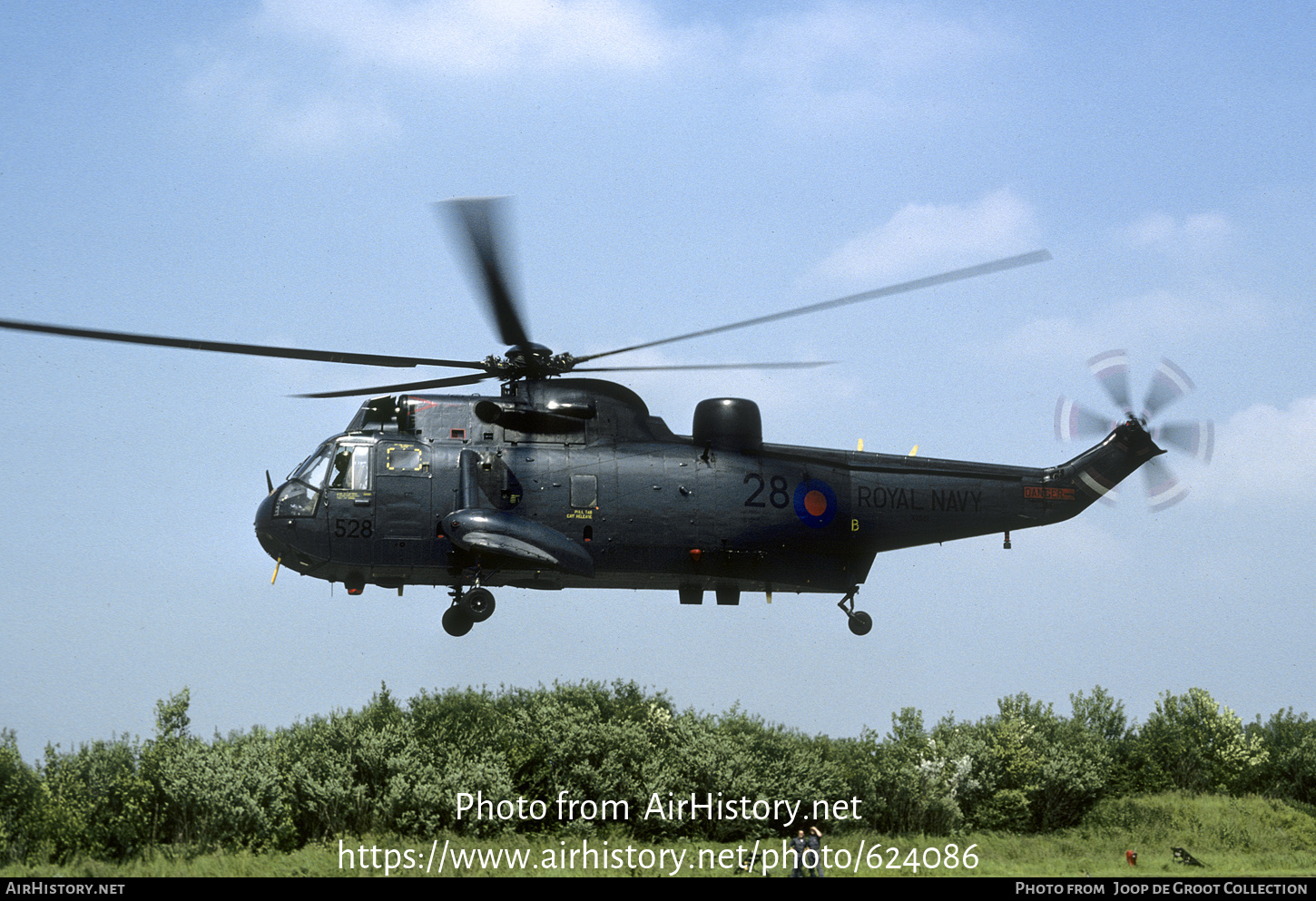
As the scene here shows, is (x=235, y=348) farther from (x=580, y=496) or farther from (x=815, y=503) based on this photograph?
(x=815, y=503)

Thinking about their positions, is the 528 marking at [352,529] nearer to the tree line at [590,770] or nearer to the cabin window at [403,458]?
the cabin window at [403,458]

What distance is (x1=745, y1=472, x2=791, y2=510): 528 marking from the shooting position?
2438 centimetres

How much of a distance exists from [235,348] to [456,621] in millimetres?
6684

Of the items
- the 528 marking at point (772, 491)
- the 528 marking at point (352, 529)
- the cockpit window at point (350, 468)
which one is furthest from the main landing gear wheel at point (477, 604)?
the 528 marking at point (772, 491)

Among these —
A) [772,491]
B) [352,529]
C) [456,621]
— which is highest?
[772,491]

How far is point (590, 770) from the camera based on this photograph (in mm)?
67125

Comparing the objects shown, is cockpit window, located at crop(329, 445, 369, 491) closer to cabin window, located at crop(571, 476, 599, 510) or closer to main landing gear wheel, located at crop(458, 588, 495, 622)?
main landing gear wheel, located at crop(458, 588, 495, 622)

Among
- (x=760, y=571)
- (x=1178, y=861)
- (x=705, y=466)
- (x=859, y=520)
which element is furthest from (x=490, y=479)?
(x=1178, y=861)

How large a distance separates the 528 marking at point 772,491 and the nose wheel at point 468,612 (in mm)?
5854

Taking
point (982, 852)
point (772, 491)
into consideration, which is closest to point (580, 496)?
point (772, 491)

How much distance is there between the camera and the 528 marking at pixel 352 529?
22.7 metres

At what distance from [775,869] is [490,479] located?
43436 millimetres

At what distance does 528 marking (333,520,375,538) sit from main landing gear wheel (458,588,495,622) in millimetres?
2308

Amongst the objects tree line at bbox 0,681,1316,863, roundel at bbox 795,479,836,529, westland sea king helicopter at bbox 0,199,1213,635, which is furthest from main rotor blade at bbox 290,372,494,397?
tree line at bbox 0,681,1316,863
